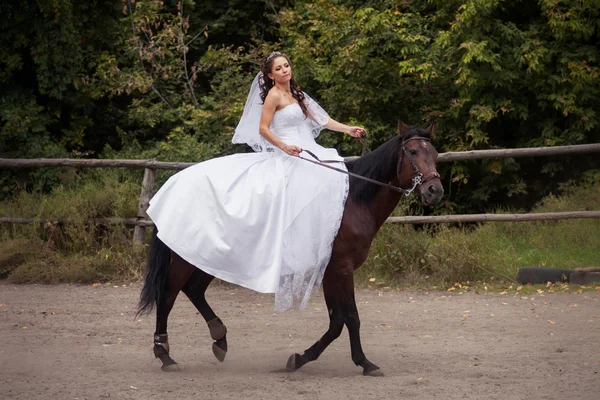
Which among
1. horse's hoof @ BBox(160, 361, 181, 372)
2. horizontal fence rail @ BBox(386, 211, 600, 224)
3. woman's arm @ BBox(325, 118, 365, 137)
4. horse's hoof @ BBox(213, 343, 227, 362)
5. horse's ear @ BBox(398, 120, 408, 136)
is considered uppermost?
horse's ear @ BBox(398, 120, 408, 136)

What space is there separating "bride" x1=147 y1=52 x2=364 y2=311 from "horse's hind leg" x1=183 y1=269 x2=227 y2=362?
0.54m

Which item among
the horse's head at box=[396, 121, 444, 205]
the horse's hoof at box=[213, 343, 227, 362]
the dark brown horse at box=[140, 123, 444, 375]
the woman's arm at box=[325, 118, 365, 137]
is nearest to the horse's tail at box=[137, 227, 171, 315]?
the dark brown horse at box=[140, 123, 444, 375]

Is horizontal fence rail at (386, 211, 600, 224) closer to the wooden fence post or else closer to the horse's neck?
the wooden fence post

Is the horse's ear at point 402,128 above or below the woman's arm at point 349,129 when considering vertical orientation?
above

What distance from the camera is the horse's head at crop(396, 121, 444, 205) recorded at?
518 cm

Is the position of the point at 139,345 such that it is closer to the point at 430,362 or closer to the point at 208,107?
the point at 430,362

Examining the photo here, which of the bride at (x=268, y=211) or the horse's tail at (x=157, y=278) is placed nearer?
the bride at (x=268, y=211)

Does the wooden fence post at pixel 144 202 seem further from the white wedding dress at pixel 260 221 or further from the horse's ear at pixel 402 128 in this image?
the horse's ear at pixel 402 128

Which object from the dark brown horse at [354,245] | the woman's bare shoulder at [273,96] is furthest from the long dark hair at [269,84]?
the dark brown horse at [354,245]

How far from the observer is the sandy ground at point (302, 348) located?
5.06 meters

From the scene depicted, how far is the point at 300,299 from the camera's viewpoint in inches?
216

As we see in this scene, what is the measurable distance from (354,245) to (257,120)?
1.25 m

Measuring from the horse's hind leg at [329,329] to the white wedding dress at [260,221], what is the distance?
0.13 metres

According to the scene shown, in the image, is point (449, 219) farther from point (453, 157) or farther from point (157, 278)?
point (157, 278)
